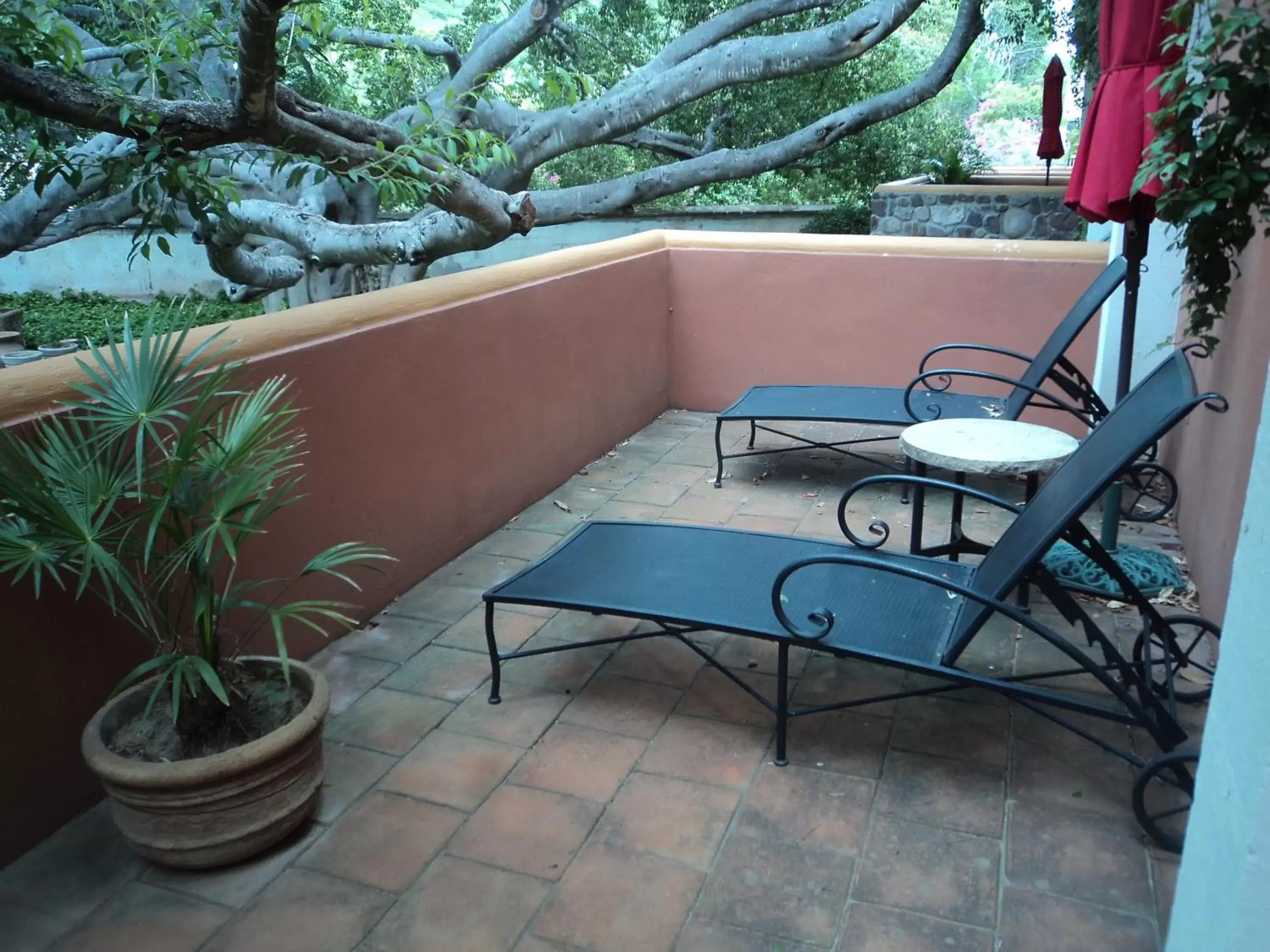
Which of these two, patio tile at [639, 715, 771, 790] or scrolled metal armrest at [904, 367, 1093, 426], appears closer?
patio tile at [639, 715, 771, 790]

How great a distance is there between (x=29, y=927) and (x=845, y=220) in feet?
32.6

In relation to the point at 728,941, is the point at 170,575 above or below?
above

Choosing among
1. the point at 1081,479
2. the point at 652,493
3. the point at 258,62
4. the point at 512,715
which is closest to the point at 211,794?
the point at 512,715

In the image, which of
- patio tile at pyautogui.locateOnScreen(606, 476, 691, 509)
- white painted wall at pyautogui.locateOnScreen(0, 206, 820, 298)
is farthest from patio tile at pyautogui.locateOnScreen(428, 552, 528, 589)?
white painted wall at pyautogui.locateOnScreen(0, 206, 820, 298)

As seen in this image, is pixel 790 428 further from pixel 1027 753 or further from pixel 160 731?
pixel 160 731

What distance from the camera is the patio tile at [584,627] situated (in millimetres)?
3275

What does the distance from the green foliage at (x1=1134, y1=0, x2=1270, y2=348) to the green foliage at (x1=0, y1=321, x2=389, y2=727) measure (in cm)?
246

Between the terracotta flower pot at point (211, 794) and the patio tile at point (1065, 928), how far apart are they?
1.62 meters

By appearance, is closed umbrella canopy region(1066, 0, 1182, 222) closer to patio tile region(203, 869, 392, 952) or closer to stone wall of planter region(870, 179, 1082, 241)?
patio tile region(203, 869, 392, 952)

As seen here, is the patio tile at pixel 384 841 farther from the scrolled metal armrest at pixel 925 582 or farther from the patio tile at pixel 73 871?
the scrolled metal armrest at pixel 925 582

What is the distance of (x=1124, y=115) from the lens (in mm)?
3059

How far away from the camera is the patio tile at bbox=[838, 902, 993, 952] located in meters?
1.97

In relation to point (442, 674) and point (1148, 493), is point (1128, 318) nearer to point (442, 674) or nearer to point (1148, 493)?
point (1148, 493)

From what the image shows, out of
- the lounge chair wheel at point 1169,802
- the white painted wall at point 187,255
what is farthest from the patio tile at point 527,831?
the white painted wall at point 187,255
